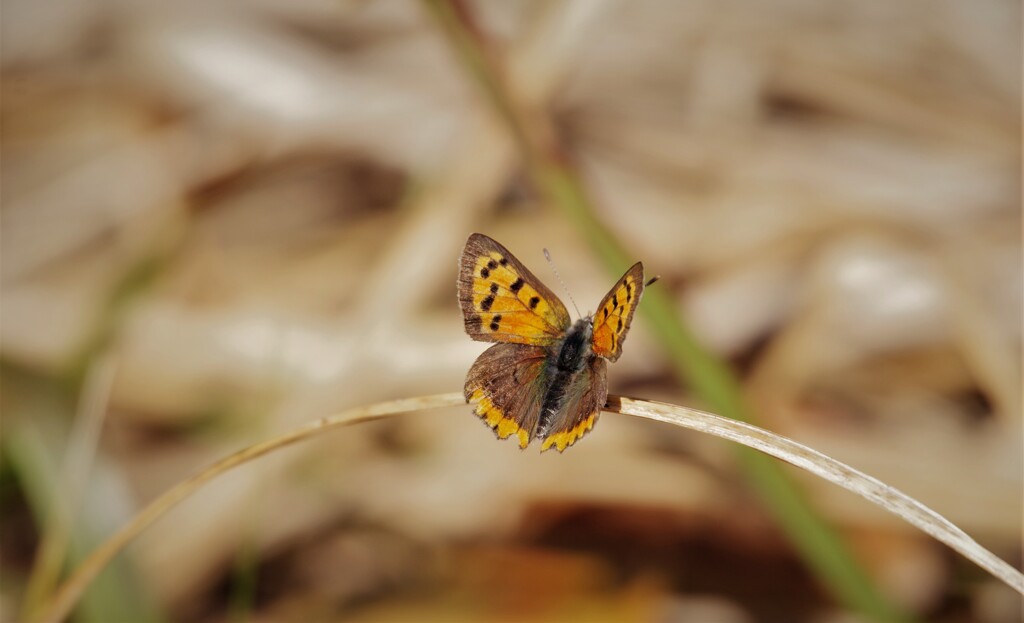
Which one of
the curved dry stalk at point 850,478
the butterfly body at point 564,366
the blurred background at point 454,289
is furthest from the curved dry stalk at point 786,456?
the blurred background at point 454,289

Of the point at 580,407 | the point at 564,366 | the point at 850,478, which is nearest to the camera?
the point at 850,478

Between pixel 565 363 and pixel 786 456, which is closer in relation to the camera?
pixel 786 456

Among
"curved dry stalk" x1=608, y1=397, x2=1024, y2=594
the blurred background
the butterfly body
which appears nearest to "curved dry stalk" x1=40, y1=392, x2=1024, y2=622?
"curved dry stalk" x1=608, y1=397, x2=1024, y2=594

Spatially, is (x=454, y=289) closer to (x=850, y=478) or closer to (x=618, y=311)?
(x=618, y=311)

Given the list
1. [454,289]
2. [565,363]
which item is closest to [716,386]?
[565,363]

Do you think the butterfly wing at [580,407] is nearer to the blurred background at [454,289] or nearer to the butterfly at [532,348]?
the butterfly at [532,348]

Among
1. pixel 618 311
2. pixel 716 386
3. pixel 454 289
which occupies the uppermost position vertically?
pixel 618 311

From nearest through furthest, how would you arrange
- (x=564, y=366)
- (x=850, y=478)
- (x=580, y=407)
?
(x=850, y=478) → (x=580, y=407) → (x=564, y=366)

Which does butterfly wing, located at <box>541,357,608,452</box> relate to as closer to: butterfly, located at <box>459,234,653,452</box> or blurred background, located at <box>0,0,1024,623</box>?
butterfly, located at <box>459,234,653,452</box>
